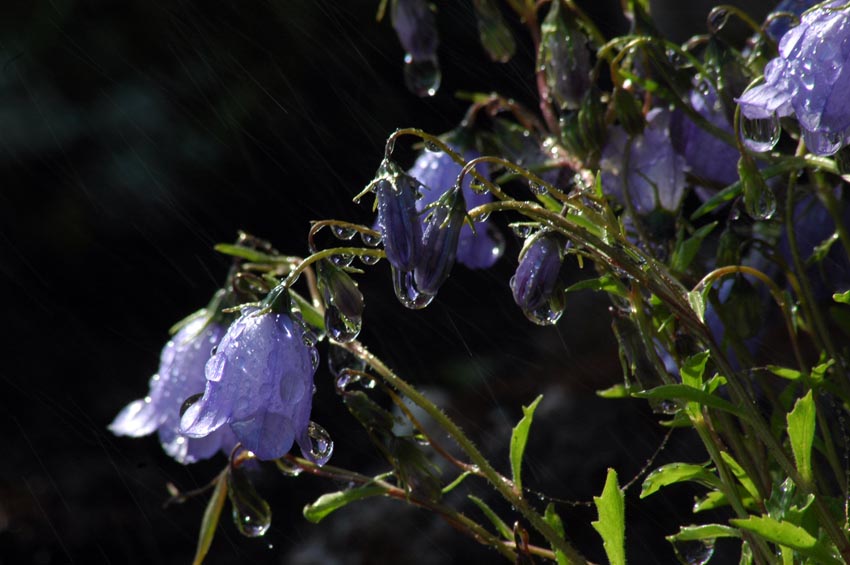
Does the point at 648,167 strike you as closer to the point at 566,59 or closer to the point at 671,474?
the point at 566,59

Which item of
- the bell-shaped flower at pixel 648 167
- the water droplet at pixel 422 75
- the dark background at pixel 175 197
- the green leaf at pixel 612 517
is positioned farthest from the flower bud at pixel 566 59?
the dark background at pixel 175 197

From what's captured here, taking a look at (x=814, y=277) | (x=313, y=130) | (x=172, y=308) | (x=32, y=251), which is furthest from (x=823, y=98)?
(x=32, y=251)

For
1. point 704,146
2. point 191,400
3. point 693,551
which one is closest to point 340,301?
point 191,400

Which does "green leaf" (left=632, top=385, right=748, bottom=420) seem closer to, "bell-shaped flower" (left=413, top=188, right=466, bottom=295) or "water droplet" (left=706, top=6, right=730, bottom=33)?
"bell-shaped flower" (left=413, top=188, right=466, bottom=295)

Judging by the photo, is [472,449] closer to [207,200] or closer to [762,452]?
[762,452]

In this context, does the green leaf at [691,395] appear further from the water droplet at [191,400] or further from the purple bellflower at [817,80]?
the water droplet at [191,400]

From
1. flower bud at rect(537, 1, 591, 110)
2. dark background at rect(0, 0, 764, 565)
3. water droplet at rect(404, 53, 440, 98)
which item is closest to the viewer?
flower bud at rect(537, 1, 591, 110)

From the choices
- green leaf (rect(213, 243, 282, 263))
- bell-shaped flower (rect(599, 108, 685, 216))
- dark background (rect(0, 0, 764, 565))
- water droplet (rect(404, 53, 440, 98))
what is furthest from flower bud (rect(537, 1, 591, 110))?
dark background (rect(0, 0, 764, 565))
